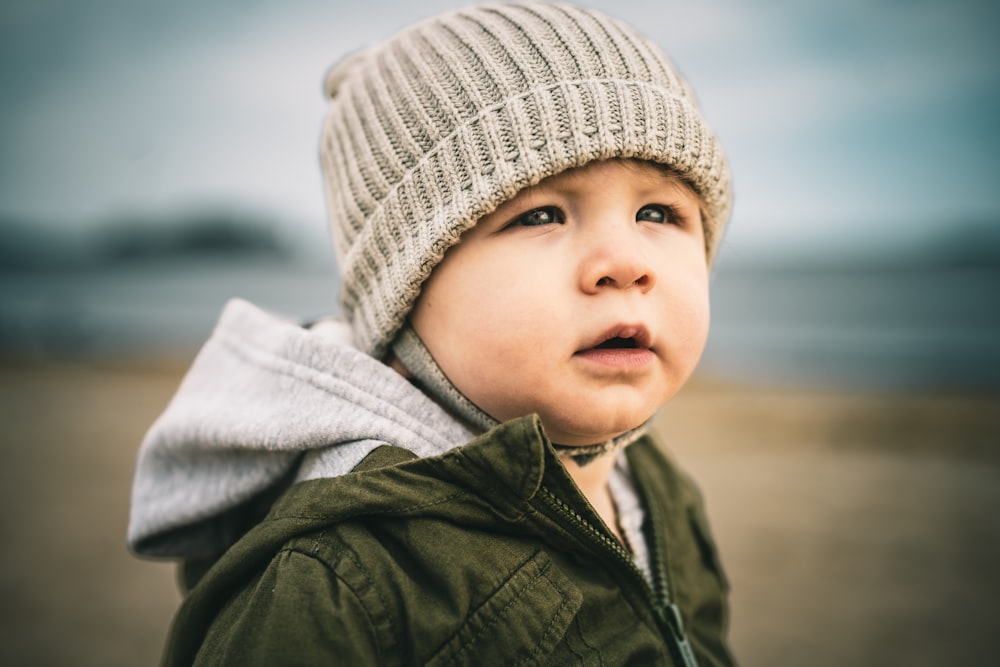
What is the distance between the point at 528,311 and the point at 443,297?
19cm

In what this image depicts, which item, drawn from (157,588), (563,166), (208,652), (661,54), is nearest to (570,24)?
(661,54)

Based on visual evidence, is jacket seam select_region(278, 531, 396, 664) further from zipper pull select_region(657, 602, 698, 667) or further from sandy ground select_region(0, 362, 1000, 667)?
sandy ground select_region(0, 362, 1000, 667)

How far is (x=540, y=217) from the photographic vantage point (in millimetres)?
1250

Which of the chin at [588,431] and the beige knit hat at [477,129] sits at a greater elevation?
the beige knit hat at [477,129]

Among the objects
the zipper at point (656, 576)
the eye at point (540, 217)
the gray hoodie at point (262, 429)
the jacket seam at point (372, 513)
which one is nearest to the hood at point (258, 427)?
the gray hoodie at point (262, 429)

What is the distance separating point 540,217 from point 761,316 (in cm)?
1566

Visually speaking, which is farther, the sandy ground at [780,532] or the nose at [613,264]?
the sandy ground at [780,532]

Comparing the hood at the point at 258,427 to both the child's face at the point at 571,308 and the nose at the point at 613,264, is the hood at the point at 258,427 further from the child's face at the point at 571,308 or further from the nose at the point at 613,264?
the nose at the point at 613,264

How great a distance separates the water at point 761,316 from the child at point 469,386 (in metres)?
5.19

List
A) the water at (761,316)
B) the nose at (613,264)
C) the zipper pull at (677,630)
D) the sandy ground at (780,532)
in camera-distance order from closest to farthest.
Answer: the nose at (613,264), the zipper pull at (677,630), the sandy ground at (780,532), the water at (761,316)

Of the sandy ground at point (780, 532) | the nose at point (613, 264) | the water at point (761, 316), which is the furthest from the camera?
the water at point (761, 316)

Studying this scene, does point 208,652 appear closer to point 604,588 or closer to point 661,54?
point 604,588

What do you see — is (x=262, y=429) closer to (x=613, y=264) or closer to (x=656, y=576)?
(x=613, y=264)

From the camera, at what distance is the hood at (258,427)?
1.22m
